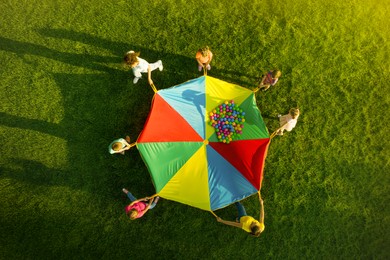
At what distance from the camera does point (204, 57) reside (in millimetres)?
3797

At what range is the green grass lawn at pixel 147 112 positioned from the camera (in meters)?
3.99

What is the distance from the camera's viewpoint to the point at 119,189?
404 centimetres

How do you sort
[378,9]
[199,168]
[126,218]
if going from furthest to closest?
[378,9], [126,218], [199,168]

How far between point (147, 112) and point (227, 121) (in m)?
1.35

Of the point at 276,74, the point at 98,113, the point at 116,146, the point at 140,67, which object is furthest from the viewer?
the point at 98,113

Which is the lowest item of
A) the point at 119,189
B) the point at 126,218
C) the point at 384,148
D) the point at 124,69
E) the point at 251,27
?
the point at 126,218

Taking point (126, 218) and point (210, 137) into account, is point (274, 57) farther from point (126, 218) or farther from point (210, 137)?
point (126, 218)

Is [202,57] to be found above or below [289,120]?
above

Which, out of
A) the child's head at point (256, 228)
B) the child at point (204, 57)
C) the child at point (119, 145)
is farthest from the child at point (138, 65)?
the child's head at point (256, 228)

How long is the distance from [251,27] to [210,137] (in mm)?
2129

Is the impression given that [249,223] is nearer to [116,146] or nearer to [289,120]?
[289,120]

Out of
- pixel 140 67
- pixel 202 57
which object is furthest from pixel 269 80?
pixel 140 67

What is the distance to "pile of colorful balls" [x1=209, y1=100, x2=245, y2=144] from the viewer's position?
12.0 ft

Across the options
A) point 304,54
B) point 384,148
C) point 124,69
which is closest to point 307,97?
point 304,54
